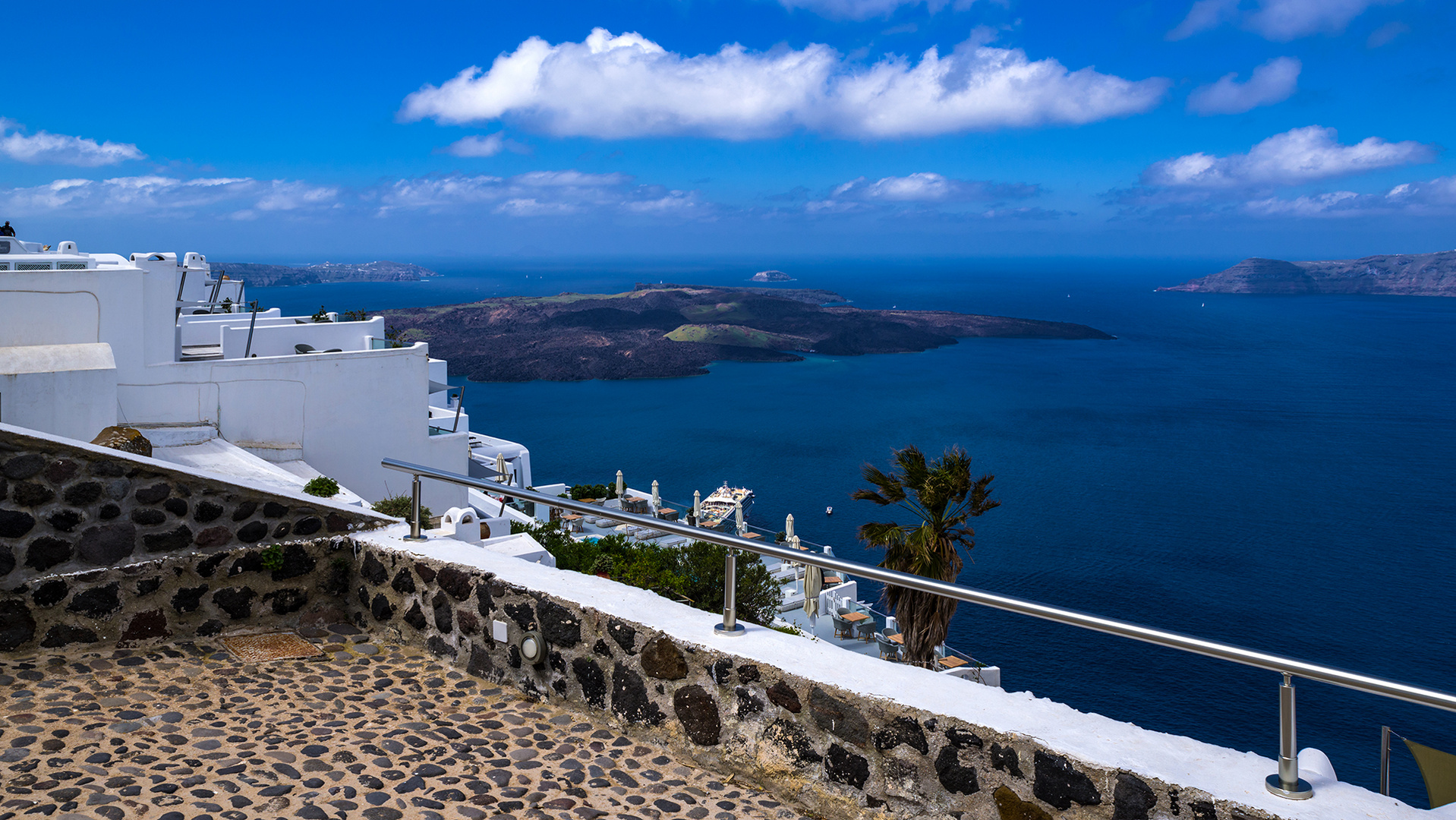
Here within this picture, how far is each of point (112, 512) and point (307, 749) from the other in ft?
5.85

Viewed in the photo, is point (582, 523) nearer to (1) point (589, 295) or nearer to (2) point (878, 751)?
(2) point (878, 751)

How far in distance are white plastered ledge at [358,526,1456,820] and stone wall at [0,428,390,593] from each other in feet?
4.27

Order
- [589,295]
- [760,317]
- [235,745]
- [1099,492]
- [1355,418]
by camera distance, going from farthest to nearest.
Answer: [589,295], [760,317], [1355,418], [1099,492], [235,745]

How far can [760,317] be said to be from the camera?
539 feet

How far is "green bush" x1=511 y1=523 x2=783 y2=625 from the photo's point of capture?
58.3 feet

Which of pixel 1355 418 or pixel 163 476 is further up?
pixel 163 476

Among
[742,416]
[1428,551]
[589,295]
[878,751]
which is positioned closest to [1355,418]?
[1428,551]

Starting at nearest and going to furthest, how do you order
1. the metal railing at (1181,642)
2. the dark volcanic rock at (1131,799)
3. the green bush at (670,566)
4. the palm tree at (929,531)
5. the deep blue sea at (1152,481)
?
the metal railing at (1181,642)
the dark volcanic rock at (1131,799)
the green bush at (670,566)
the palm tree at (929,531)
the deep blue sea at (1152,481)

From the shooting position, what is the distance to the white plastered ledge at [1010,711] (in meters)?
2.73

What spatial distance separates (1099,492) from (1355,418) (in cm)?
4486

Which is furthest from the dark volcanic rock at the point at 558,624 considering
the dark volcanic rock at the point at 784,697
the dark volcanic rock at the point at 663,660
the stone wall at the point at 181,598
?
the stone wall at the point at 181,598

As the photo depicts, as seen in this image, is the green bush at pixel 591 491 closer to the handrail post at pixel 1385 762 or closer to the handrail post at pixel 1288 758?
the handrail post at pixel 1385 762

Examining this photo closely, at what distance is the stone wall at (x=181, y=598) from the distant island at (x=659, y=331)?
4493 inches

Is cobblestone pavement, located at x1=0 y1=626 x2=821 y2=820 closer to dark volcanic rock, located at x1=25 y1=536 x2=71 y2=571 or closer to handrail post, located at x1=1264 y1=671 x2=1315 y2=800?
dark volcanic rock, located at x1=25 y1=536 x2=71 y2=571
